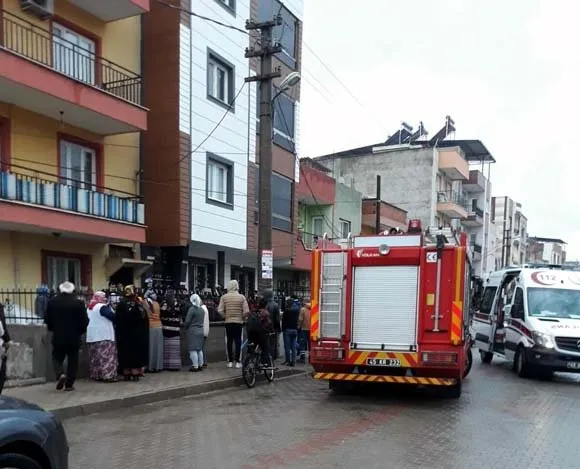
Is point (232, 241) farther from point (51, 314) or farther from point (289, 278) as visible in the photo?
point (51, 314)

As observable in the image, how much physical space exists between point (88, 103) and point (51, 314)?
639 centimetres

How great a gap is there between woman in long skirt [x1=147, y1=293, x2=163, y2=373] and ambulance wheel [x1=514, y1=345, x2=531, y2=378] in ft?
26.1

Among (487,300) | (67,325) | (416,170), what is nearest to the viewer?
(67,325)

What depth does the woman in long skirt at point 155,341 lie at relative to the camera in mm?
12188

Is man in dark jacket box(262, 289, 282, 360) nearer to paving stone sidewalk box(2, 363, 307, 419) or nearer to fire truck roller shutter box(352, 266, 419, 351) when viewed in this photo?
paving stone sidewalk box(2, 363, 307, 419)

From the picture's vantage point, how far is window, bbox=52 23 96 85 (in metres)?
14.9

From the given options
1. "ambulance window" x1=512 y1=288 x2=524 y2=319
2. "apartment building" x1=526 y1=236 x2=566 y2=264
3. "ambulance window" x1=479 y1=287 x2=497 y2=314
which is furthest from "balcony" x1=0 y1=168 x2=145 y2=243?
"apartment building" x1=526 y1=236 x2=566 y2=264

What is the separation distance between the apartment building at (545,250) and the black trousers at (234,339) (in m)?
83.2

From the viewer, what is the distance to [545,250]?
10006cm

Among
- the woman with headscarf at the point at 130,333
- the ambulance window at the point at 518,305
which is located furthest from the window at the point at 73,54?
the ambulance window at the point at 518,305

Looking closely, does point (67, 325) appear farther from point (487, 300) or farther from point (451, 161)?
point (451, 161)

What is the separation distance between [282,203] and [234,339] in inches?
411

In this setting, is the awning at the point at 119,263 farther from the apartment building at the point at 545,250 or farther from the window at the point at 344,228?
the apartment building at the point at 545,250

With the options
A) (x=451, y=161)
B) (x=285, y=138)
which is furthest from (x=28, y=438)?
(x=451, y=161)
